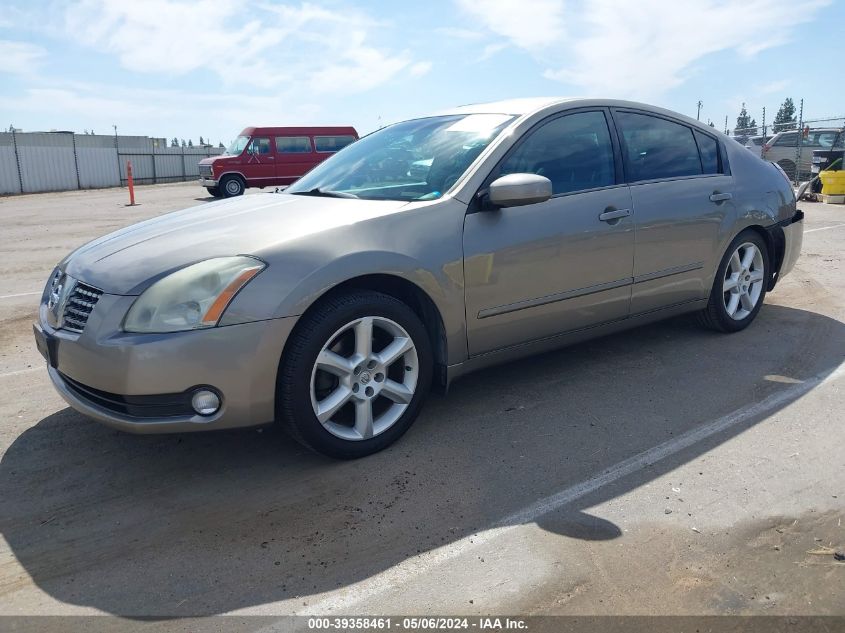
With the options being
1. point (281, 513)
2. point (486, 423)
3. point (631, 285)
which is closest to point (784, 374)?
point (631, 285)

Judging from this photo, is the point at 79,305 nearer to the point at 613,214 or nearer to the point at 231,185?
the point at 613,214

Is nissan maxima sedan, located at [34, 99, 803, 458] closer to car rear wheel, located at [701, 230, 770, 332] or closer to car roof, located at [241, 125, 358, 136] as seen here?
car rear wheel, located at [701, 230, 770, 332]

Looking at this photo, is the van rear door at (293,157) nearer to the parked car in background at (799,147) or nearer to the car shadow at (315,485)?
the parked car in background at (799,147)

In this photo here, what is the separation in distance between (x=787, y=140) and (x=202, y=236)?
22.3m

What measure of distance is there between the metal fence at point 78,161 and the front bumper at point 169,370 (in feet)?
95.8

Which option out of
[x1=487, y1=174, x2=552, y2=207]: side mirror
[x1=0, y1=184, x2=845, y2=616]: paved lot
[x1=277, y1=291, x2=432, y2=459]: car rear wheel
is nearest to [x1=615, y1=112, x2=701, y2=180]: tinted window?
[x1=487, y1=174, x2=552, y2=207]: side mirror

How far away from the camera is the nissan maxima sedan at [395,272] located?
2.89 meters

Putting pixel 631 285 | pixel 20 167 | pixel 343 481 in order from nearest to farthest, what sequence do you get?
pixel 343 481, pixel 631 285, pixel 20 167

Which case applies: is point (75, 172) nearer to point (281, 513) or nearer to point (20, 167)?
point (20, 167)

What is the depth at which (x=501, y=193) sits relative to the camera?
3430 mm

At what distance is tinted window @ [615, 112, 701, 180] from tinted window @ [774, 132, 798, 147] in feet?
62.6

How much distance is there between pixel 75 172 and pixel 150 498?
105 feet

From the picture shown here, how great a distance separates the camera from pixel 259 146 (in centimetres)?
2195

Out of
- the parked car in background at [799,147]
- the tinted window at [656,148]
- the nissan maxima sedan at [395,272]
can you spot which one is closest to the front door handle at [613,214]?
the nissan maxima sedan at [395,272]
